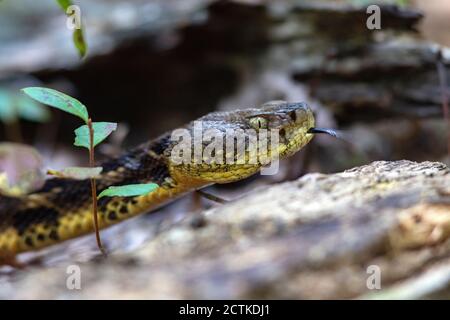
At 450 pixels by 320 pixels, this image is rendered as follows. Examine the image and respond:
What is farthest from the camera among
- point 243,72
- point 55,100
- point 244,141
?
point 243,72

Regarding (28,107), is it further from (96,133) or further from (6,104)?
(96,133)

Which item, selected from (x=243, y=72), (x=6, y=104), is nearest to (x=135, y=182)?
(x=6, y=104)

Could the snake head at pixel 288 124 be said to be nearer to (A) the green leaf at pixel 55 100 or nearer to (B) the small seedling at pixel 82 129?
(B) the small seedling at pixel 82 129

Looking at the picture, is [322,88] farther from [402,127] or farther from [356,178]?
[356,178]

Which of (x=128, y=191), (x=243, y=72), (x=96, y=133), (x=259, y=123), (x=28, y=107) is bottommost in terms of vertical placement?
(x=128, y=191)

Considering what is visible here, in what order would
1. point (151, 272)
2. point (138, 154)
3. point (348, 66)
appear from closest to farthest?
1. point (151, 272)
2. point (138, 154)
3. point (348, 66)

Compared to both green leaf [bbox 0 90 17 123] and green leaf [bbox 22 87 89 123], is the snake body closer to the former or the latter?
green leaf [bbox 22 87 89 123]
